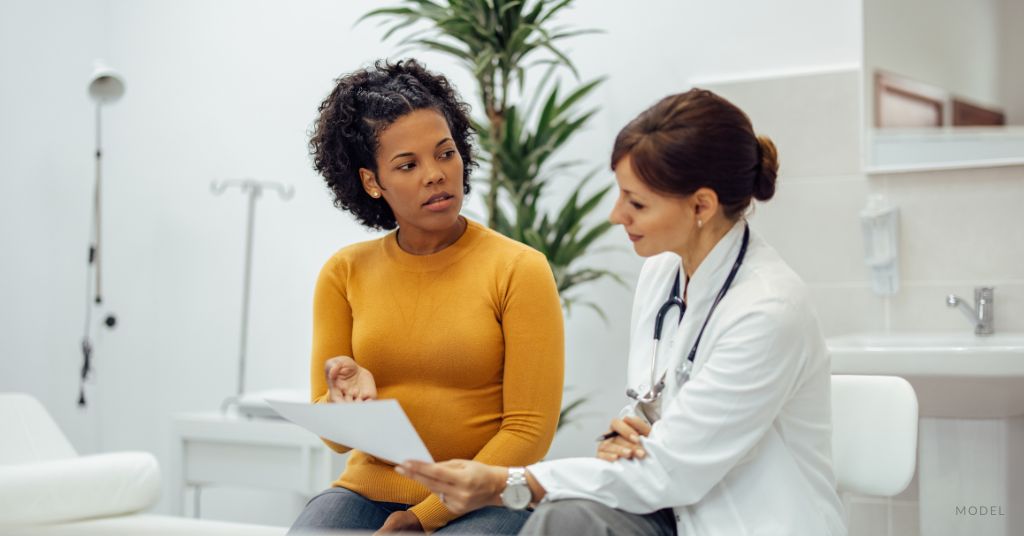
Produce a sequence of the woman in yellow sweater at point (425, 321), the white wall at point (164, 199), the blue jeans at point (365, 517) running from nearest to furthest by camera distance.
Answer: the blue jeans at point (365, 517) → the woman in yellow sweater at point (425, 321) → the white wall at point (164, 199)

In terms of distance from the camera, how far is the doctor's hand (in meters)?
1.72

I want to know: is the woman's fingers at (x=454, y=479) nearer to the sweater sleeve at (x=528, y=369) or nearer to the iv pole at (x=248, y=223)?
the sweater sleeve at (x=528, y=369)

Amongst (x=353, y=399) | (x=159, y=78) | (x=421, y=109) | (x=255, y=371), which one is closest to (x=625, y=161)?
(x=421, y=109)

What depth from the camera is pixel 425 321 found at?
180 centimetres

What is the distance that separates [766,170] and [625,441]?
0.43 m

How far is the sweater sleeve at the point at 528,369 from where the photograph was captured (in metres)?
1.73

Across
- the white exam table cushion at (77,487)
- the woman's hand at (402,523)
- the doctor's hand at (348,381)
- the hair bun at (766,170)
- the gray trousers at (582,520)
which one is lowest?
the white exam table cushion at (77,487)

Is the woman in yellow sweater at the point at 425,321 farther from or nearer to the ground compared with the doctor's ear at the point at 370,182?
nearer to the ground

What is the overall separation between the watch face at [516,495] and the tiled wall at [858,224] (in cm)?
168

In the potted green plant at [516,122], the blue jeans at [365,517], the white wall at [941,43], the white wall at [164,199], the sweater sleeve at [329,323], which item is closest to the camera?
the blue jeans at [365,517]

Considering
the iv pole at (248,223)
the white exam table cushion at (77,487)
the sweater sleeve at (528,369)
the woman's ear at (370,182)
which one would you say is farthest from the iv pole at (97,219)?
the sweater sleeve at (528,369)

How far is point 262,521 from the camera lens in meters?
4.05

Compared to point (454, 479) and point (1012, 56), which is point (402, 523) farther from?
point (1012, 56)

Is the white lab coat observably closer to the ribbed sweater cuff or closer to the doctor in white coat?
the doctor in white coat
